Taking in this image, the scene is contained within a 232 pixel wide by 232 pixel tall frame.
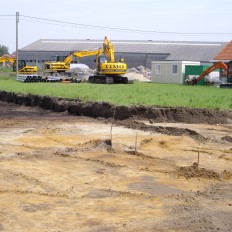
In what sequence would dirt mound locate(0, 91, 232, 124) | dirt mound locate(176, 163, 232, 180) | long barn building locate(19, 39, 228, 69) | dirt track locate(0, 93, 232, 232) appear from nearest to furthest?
dirt track locate(0, 93, 232, 232)
dirt mound locate(176, 163, 232, 180)
dirt mound locate(0, 91, 232, 124)
long barn building locate(19, 39, 228, 69)

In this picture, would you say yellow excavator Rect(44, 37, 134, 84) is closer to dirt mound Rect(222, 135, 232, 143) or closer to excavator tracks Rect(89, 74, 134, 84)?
excavator tracks Rect(89, 74, 134, 84)

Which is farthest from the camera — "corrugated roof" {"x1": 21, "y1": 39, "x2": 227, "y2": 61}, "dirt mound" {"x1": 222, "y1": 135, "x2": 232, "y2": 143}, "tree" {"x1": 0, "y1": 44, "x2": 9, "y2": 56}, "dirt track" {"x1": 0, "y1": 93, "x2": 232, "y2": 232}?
"tree" {"x1": 0, "y1": 44, "x2": 9, "y2": 56}

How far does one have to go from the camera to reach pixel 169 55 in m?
77.1

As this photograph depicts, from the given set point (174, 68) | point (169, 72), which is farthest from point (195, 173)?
point (169, 72)

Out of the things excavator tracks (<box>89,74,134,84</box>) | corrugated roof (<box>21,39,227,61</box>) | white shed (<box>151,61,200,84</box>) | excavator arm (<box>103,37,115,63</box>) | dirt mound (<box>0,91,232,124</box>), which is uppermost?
corrugated roof (<box>21,39,227,61</box>)

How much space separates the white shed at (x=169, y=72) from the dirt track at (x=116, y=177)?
2905 cm

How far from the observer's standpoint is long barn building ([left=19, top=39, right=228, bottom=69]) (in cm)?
7389

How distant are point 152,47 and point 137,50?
272cm

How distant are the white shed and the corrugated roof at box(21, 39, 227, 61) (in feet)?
67.6

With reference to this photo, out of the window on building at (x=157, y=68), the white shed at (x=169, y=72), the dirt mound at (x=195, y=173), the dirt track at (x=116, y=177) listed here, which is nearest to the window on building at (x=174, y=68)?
the white shed at (x=169, y=72)

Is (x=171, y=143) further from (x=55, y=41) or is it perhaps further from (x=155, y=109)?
(x=55, y=41)

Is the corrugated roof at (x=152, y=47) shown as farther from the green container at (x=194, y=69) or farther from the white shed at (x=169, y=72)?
the green container at (x=194, y=69)

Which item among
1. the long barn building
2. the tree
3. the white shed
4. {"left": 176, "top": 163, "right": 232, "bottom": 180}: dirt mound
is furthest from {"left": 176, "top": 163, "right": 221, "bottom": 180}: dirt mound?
the tree

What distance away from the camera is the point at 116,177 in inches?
389
